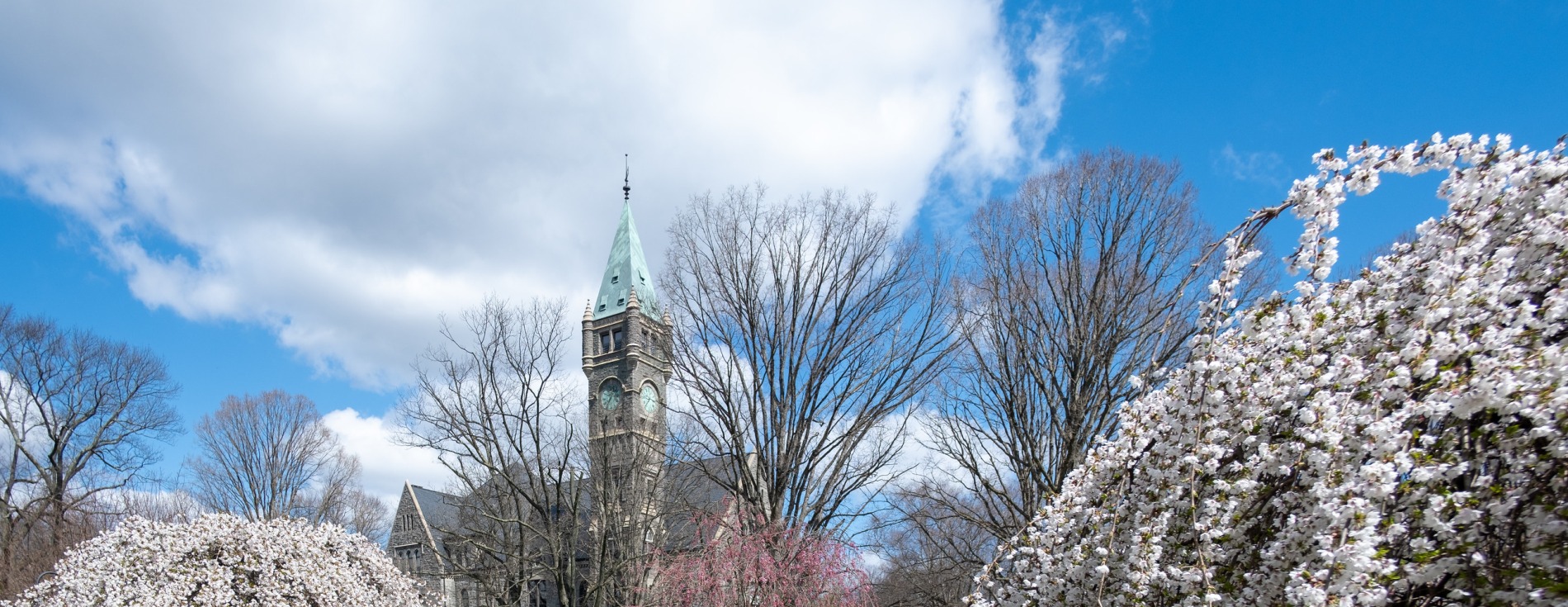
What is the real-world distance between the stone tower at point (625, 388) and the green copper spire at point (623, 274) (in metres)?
0.05

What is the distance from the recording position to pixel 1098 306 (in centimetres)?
1087

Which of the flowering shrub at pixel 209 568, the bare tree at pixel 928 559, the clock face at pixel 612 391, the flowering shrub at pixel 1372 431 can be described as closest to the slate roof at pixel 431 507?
the clock face at pixel 612 391

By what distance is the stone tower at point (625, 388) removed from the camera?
16828 millimetres

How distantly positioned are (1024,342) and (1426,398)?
366 inches

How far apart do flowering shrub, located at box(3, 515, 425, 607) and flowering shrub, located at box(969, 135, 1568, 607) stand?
382 inches

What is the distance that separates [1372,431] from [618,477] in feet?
55.1

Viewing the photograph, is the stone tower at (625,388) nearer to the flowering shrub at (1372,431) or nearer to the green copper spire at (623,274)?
the green copper spire at (623,274)

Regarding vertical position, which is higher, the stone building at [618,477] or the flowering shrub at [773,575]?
the stone building at [618,477]

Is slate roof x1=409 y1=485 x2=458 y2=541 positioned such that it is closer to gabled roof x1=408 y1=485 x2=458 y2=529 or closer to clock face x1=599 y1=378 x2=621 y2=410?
A: gabled roof x1=408 y1=485 x2=458 y2=529

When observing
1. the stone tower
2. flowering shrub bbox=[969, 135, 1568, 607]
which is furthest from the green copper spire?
flowering shrub bbox=[969, 135, 1568, 607]

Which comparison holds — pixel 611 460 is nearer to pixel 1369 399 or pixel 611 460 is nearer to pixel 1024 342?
pixel 1024 342

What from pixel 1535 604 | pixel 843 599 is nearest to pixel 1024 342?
pixel 843 599

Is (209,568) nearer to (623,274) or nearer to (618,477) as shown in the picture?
(618,477)

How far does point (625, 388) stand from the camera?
46.5m
